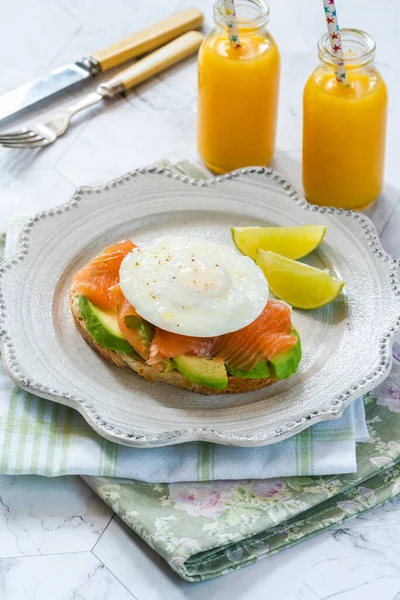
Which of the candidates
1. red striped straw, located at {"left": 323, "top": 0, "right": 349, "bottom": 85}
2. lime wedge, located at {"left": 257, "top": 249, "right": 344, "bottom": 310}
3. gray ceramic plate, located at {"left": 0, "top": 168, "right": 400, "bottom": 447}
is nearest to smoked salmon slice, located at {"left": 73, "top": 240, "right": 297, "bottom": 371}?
gray ceramic plate, located at {"left": 0, "top": 168, "right": 400, "bottom": 447}

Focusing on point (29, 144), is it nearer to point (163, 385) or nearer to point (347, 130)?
point (347, 130)

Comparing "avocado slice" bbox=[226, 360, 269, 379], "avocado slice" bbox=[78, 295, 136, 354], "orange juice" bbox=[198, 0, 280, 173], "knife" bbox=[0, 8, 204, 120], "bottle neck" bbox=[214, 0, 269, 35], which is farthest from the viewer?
"knife" bbox=[0, 8, 204, 120]

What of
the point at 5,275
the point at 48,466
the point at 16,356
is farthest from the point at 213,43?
the point at 48,466

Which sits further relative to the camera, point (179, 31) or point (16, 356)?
point (179, 31)

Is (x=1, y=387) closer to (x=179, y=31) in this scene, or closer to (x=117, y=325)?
(x=117, y=325)

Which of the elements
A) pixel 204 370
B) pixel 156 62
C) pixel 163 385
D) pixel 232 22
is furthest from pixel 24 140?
pixel 204 370

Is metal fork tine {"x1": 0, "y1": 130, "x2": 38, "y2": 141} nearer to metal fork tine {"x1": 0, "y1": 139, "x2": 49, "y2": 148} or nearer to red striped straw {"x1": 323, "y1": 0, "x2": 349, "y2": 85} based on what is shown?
metal fork tine {"x1": 0, "y1": 139, "x2": 49, "y2": 148}
